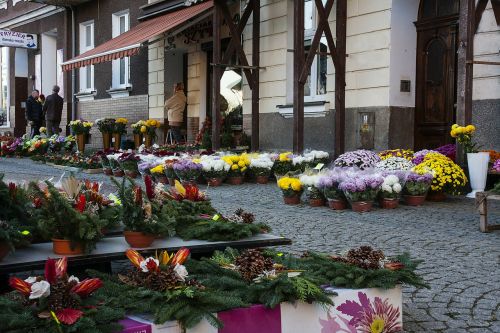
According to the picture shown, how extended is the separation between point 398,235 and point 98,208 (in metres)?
3.32

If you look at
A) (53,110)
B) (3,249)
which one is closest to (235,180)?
(3,249)

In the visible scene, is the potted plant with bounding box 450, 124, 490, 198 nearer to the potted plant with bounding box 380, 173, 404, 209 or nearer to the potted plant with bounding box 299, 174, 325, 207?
the potted plant with bounding box 380, 173, 404, 209

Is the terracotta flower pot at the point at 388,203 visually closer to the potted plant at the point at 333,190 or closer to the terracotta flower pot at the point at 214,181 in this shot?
the potted plant at the point at 333,190

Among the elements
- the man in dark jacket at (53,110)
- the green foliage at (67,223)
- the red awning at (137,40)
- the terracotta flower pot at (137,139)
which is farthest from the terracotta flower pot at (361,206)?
the man in dark jacket at (53,110)

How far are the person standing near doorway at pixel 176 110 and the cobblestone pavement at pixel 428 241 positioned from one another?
6.60 metres

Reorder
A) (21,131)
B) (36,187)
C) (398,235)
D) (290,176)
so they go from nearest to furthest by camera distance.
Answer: (36,187), (398,235), (290,176), (21,131)

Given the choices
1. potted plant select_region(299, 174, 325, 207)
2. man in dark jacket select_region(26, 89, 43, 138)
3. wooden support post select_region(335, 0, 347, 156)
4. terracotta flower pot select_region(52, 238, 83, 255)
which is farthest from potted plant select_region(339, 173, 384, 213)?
man in dark jacket select_region(26, 89, 43, 138)

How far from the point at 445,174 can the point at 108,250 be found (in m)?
5.93

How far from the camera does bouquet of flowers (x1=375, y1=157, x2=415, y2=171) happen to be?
8867mm

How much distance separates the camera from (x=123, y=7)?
64.2ft

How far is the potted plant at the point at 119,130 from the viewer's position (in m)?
17.6

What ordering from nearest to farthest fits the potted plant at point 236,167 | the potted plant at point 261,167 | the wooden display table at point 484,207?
the wooden display table at point 484,207, the potted plant at point 236,167, the potted plant at point 261,167

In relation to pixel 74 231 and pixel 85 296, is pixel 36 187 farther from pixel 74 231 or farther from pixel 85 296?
pixel 85 296

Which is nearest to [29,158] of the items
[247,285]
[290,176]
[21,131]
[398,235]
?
[21,131]
